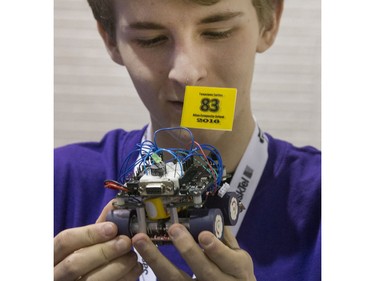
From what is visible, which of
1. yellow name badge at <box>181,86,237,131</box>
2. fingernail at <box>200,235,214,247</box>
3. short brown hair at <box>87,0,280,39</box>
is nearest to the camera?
fingernail at <box>200,235,214,247</box>

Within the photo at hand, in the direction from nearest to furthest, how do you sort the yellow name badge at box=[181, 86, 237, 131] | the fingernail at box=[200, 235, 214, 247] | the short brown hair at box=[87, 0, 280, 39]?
the fingernail at box=[200, 235, 214, 247] → the yellow name badge at box=[181, 86, 237, 131] → the short brown hair at box=[87, 0, 280, 39]

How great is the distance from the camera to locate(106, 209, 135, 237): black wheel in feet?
2.98

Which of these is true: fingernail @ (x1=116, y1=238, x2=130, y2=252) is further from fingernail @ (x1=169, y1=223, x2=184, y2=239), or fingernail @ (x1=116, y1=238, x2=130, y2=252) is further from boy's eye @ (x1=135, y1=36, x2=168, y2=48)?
boy's eye @ (x1=135, y1=36, x2=168, y2=48)

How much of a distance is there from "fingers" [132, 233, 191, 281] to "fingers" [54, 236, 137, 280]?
25mm

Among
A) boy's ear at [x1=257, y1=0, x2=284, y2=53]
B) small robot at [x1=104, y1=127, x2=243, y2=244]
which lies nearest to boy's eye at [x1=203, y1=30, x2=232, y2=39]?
boy's ear at [x1=257, y1=0, x2=284, y2=53]

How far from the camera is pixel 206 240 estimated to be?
867 millimetres

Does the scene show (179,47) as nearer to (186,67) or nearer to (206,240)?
(186,67)

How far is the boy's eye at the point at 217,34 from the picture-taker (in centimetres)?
104

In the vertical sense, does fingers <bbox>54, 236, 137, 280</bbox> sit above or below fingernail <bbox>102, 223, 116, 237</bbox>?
below

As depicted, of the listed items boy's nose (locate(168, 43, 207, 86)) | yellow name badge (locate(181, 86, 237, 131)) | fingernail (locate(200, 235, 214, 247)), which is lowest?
fingernail (locate(200, 235, 214, 247))
